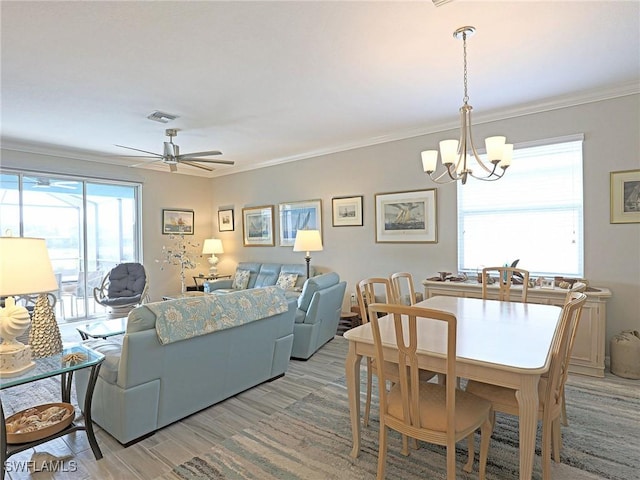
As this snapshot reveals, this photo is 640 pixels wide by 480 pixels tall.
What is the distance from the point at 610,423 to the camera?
2.50 m

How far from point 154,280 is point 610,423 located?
6.33m

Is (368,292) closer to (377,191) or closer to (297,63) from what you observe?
(297,63)

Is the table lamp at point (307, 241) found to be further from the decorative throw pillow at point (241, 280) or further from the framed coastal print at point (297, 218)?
the decorative throw pillow at point (241, 280)

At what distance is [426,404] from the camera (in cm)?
183

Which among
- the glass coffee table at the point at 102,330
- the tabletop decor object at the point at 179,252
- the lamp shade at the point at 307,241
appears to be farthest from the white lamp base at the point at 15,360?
the tabletop decor object at the point at 179,252

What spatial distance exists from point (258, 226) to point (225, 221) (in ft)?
3.09

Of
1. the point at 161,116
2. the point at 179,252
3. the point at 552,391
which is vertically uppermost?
the point at 161,116

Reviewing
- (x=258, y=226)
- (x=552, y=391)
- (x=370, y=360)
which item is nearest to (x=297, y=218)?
(x=258, y=226)

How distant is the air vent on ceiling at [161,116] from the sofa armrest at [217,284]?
286cm

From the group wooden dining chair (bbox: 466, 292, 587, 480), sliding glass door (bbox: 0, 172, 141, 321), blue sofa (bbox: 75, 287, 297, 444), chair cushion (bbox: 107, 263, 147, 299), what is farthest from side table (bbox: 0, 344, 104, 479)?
sliding glass door (bbox: 0, 172, 141, 321)

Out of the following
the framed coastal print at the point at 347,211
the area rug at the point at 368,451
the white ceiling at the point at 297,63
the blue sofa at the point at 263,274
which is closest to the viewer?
the area rug at the point at 368,451

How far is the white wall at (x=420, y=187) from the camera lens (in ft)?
11.2

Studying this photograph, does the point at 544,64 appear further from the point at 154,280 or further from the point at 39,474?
the point at 154,280

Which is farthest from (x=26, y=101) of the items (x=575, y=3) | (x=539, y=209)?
(x=539, y=209)
